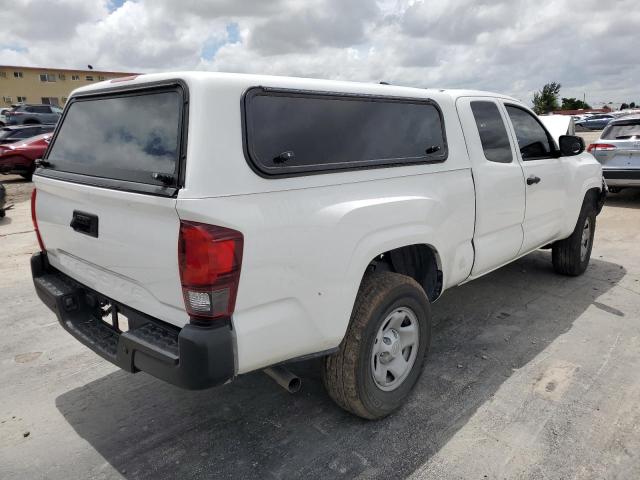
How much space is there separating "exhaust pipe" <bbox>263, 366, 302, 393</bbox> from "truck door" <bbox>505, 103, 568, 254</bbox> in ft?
8.62

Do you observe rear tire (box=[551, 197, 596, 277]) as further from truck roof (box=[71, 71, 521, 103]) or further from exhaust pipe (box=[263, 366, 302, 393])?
exhaust pipe (box=[263, 366, 302, 393])

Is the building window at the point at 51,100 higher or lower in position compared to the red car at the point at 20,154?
higher

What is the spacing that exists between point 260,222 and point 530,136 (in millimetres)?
3216

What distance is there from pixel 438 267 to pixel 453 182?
582mm

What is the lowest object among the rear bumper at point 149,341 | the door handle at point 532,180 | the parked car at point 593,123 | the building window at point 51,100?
the rear bumper at point 149,341

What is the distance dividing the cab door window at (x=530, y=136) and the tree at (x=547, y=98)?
6109 centimetres

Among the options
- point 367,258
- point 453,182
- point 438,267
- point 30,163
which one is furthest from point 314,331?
point 30,163

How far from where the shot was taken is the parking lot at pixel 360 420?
8.50ft

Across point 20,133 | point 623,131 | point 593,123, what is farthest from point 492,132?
point 593,123

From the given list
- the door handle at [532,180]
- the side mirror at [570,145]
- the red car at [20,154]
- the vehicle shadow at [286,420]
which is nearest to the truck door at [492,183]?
the door handle at [532,180]

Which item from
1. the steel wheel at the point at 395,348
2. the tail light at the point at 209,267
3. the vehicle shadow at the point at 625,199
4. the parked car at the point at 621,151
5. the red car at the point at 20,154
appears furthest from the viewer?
the red car at the point at 20,154

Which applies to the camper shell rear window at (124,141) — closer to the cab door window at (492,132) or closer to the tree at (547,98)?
the cab door window at (492,132)

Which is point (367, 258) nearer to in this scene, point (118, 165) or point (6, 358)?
point (118, 165)

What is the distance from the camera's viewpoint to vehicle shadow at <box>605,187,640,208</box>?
943 centimetres
